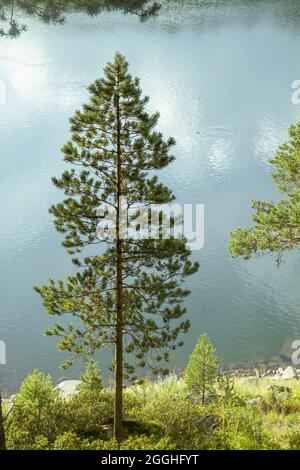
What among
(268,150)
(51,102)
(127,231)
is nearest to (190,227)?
(268,150)

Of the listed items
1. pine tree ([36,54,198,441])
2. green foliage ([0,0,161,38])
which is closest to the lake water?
pine tree ([36,54,198,441])

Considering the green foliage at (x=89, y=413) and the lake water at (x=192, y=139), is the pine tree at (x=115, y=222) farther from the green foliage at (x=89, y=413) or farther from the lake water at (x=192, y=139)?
the lake water at (x=192, y=139)

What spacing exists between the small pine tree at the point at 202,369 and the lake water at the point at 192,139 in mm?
11049

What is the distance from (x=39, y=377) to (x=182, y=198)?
109 feet

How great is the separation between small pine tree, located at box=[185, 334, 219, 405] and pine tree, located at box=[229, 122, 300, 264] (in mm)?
3298

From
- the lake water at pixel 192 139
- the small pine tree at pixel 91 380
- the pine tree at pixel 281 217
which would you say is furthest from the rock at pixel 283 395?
the lake water at pixel 192 139

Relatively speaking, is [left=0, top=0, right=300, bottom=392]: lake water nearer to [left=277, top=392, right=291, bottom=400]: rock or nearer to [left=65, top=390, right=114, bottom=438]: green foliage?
[left=277, top=392, right=291, bottom=400]: rock

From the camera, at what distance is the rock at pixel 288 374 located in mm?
25959

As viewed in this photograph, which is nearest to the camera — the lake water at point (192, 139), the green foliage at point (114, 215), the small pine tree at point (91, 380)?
the green foliage at point (114, 215)

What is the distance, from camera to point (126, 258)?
12.8 metres

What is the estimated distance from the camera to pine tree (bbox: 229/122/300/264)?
50.9ft
